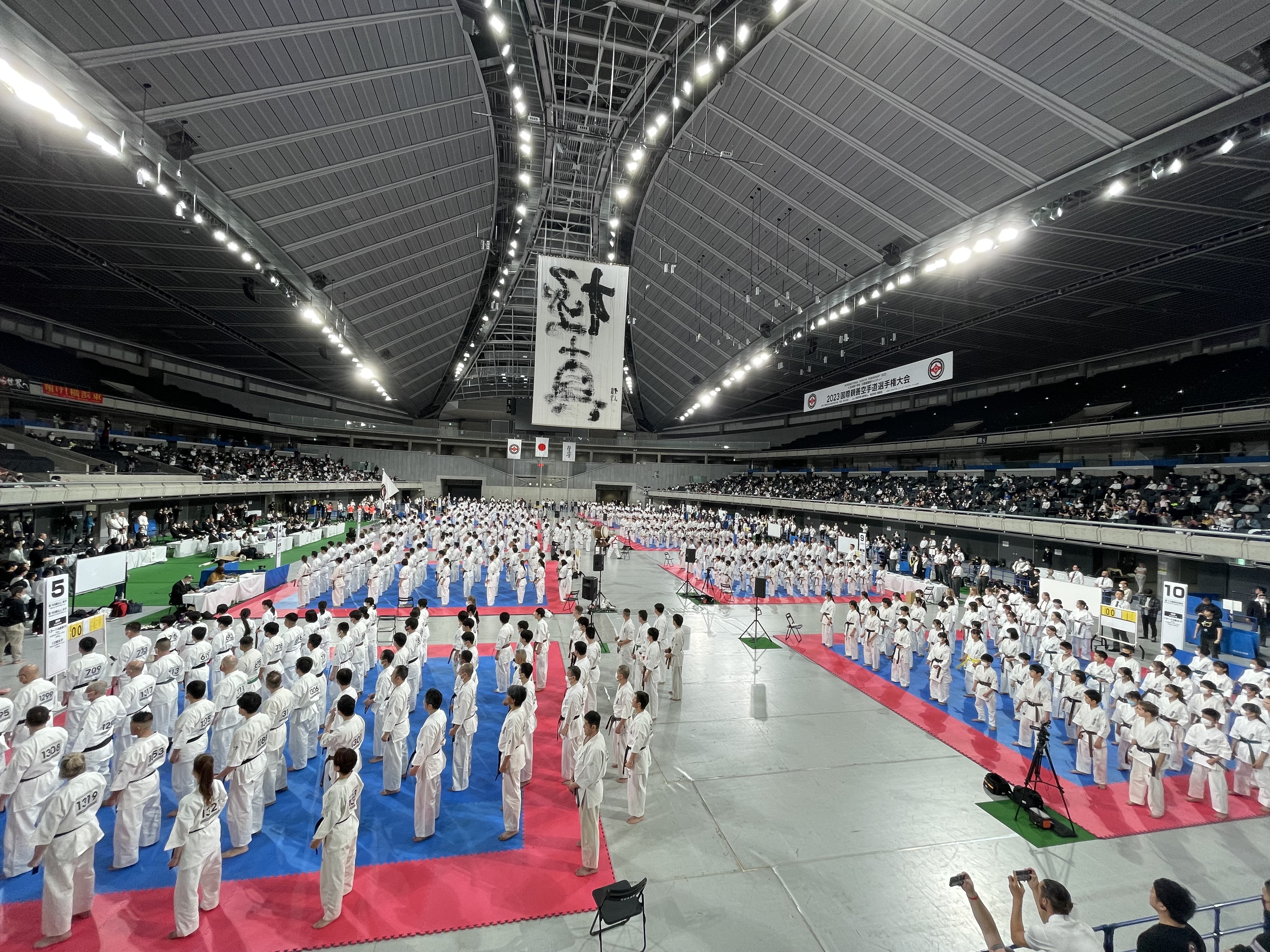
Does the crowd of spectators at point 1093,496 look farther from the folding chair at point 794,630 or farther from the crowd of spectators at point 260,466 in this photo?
the crowd of spectators at point 260,466

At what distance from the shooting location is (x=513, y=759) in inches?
218

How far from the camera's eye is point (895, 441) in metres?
36.5

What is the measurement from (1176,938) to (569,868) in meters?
4.39

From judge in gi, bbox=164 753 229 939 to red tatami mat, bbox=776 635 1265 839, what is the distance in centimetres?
874

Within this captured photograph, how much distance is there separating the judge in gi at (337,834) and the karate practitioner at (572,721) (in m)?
2.42

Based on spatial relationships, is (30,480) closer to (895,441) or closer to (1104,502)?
(1104,502)

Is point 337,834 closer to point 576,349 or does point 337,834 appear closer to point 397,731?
point 397,731

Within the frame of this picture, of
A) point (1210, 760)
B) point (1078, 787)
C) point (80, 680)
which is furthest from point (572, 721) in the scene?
point (1210, 760)

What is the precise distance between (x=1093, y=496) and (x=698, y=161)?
2044cm

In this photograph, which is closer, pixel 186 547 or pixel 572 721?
pixel 572 721

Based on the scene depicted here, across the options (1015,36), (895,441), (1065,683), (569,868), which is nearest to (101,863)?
Result: (569,868)

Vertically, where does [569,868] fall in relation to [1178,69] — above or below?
below

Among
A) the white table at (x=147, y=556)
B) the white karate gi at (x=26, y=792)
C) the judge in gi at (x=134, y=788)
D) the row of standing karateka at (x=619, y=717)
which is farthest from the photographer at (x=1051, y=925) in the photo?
the white table at (x=147, y=556)

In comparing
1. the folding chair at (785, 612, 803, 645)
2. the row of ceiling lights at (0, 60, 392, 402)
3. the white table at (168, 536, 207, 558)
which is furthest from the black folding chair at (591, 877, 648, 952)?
the white table at (168, 536, 207, 558)
